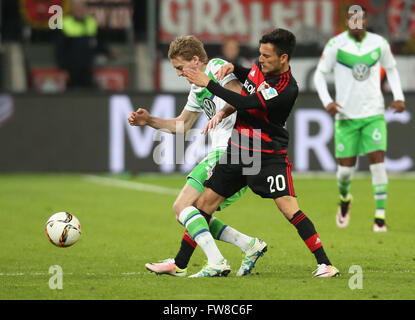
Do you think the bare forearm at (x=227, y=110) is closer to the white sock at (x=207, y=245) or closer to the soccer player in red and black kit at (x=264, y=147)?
the soccer player in red and black kit at (x=264, y=147)

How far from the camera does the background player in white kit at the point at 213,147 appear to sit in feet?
21.7

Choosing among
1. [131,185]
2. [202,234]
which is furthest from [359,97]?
[131,185]

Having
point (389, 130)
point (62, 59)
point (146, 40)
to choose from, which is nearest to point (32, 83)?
point (62, 59)

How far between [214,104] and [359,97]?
3.31m

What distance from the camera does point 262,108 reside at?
636 cm

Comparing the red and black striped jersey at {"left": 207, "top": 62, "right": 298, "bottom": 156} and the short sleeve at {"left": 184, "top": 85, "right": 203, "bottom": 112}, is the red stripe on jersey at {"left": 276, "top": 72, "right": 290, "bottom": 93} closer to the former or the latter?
the red and black striped jersey at {"left": 207, "top": 62, "right": 298, "bottom": 156}

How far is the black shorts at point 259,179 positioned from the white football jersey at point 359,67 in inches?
132

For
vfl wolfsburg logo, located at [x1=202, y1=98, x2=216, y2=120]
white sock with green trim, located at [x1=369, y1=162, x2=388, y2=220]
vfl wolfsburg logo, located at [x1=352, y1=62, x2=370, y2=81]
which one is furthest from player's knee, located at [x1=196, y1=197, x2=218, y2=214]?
vfl wolfsburg logo, located at [x1=352, y1=62, x2=370, y2=81]

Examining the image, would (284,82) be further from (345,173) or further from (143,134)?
(143,134)

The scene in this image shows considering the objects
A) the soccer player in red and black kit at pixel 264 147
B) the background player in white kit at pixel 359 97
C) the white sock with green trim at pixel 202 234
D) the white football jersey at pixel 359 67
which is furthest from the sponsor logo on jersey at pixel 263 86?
the white football jersey at pixel 359 67

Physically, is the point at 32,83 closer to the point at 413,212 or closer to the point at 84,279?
the point at 413,212

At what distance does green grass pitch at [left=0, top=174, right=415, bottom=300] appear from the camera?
602 centimetres

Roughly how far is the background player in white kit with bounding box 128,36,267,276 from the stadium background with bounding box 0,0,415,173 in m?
7.78

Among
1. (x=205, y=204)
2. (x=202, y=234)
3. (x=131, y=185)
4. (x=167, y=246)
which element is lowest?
(x=131, y=185)
